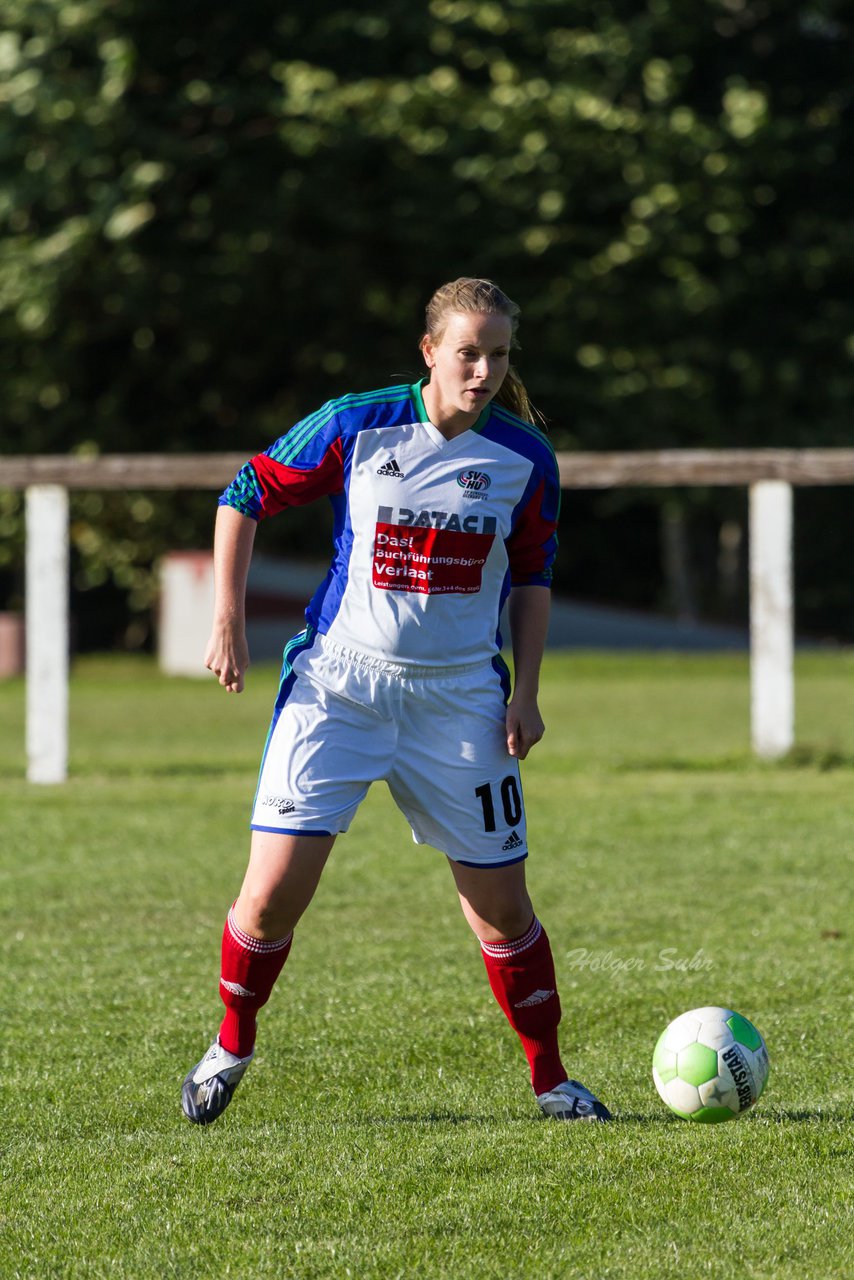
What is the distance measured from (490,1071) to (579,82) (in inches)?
702

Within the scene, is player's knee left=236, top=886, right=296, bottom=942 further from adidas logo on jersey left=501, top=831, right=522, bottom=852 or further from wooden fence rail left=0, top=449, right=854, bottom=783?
wooden fence rail left=0, top=449, right=854, bottom=783

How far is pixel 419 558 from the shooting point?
4211 mm

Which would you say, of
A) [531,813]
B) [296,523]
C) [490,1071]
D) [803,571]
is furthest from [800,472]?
[803,571]

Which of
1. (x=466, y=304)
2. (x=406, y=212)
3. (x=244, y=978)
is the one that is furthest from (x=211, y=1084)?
(x=406, y=212)

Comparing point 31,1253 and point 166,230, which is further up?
point 166,230

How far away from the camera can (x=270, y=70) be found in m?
20.9

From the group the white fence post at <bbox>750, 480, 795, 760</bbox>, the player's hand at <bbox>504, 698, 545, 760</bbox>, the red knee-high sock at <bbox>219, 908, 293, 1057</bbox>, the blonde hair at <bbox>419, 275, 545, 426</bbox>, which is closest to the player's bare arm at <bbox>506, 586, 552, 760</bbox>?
Answer: the player's hand at <bbox>504, 698, 545, 760</bbox>

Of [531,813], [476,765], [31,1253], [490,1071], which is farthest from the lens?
[531,813]

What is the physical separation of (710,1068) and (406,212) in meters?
17.9

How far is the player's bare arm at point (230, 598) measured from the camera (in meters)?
4.18

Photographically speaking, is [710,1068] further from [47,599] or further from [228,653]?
[47,599]

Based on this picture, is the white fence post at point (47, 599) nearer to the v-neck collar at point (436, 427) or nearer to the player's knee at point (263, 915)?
the player's knee at point (263, 915)

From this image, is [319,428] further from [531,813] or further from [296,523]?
[296,523]

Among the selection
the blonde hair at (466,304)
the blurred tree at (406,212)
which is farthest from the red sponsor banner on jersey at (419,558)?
the blurred tree at (406,212)
